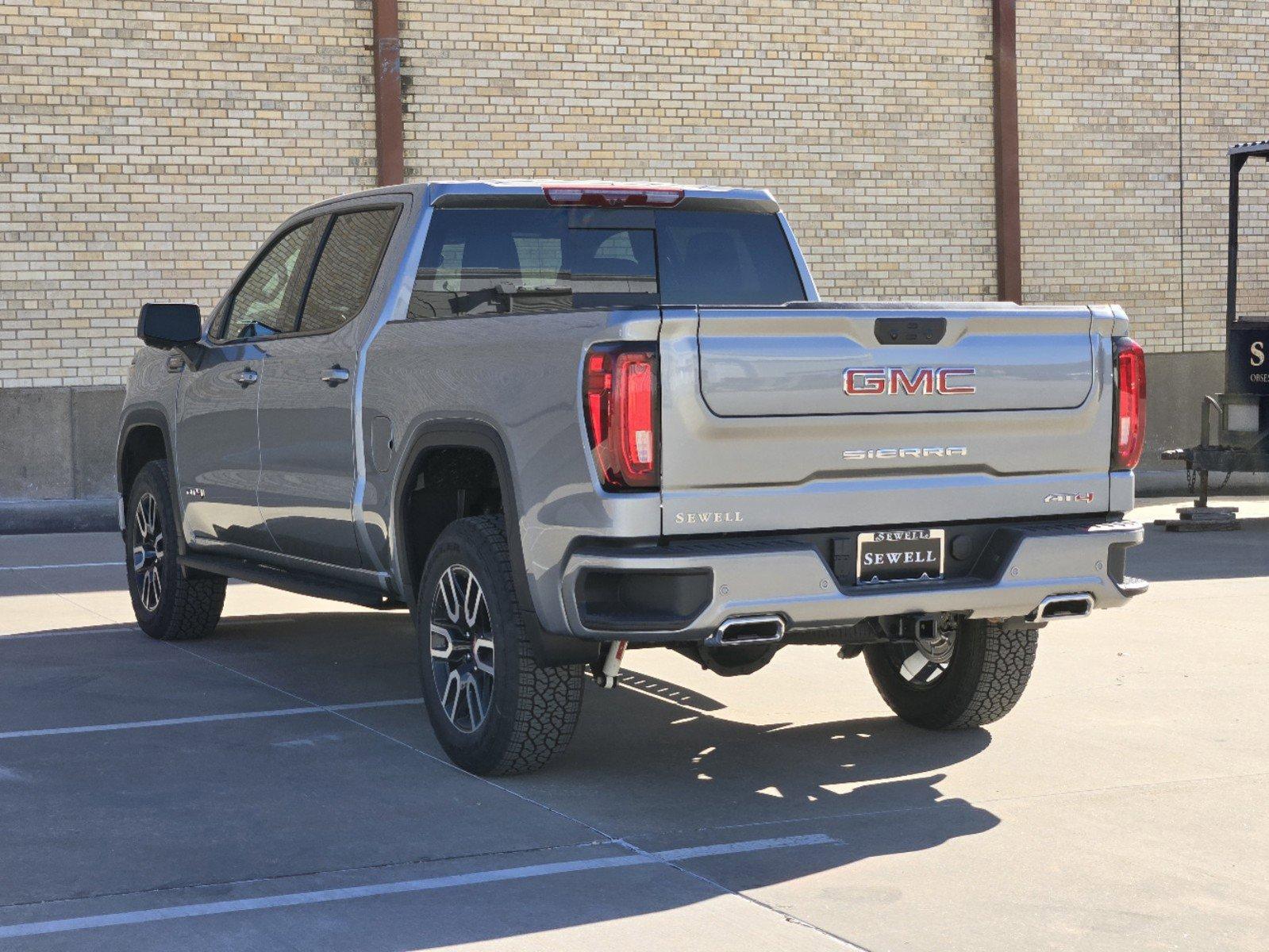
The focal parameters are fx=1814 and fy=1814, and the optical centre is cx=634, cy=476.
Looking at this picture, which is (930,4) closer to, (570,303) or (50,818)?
(570,303)

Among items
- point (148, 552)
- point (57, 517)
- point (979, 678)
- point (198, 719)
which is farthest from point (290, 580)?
point (57, 517)

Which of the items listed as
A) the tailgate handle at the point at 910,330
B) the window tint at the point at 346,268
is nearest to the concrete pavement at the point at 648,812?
the tailgate handle at the point at 910,330

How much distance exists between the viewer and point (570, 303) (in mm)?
7148

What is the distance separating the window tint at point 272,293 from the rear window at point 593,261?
3.17ft

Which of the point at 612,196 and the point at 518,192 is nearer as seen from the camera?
the point at 518,192

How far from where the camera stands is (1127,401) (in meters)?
6.04

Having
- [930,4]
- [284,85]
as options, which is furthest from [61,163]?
[930,4]

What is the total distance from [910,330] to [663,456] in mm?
912

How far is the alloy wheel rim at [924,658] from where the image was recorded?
6700 mm

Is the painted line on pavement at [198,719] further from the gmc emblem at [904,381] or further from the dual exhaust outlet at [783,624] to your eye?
the gmc emblem at [904,381]

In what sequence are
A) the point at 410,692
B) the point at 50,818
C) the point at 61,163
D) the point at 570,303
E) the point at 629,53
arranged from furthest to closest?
1. the point at 629,53
2. the point at 61,163
3. the point at 410,692
4. the point at 570,303
5. the point at 50,818

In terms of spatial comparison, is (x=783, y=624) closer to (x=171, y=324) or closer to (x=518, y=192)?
(x=518, y=192)

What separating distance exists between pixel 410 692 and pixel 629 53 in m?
12.4

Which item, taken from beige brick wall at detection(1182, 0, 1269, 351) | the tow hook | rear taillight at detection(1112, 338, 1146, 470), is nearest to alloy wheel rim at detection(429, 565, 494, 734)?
the tow hook
